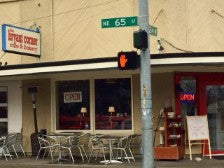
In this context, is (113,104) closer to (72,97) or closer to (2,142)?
(72,97)

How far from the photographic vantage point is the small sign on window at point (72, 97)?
17.5 m

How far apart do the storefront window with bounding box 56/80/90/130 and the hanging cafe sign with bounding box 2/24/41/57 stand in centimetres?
152

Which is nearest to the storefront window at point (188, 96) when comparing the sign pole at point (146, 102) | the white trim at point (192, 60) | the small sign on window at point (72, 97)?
the white trim at point (192, 60)

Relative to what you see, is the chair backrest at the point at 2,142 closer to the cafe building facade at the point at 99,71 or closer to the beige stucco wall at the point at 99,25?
the cafe building facade at the point at 99,71

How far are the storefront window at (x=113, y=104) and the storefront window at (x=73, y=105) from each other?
39 centimetres

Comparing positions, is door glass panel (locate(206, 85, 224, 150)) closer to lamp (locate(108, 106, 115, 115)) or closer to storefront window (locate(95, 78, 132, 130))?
storefront window (locate(95, 78, 132, 130))

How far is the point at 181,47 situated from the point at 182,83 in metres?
1.12

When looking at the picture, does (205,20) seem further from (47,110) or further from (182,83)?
(47,110)

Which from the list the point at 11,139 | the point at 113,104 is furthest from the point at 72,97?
the point at 11,139

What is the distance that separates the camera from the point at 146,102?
1179 centimetres

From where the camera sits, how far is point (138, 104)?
16.5 meters

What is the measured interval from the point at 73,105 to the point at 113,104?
57.7 inches

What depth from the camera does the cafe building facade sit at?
15.8m

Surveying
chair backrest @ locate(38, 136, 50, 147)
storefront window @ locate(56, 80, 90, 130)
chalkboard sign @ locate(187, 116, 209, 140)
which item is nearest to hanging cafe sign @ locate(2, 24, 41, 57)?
storefront window @ locate(56, 80, 90, 130)
